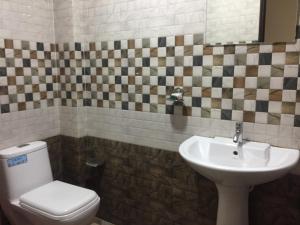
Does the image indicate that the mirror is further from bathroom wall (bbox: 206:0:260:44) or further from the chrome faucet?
the chrome faucet

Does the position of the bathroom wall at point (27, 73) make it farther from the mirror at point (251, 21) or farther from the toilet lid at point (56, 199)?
the mirror at point (251, 21)

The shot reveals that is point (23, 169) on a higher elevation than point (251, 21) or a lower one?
lower

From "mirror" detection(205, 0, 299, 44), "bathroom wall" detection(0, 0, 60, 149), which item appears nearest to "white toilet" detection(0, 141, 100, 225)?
"bathroom wall" detection(0, 0, 60, 149)

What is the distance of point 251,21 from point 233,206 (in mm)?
998

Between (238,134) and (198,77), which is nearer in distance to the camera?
(238,134)

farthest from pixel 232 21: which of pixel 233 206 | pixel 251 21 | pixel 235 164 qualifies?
pixel 233 206

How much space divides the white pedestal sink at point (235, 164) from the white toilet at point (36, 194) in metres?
0.76

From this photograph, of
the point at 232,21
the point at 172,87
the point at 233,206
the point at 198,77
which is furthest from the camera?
the point at 172,87

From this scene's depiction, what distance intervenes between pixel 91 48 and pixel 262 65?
1240 millimetres

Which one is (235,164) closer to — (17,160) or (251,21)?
(251,21)

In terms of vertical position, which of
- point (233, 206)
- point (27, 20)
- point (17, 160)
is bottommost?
point (233, 206)

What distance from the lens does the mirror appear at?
130 cm

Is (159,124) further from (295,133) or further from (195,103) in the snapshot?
(295,133)

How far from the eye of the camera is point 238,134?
143 cm
